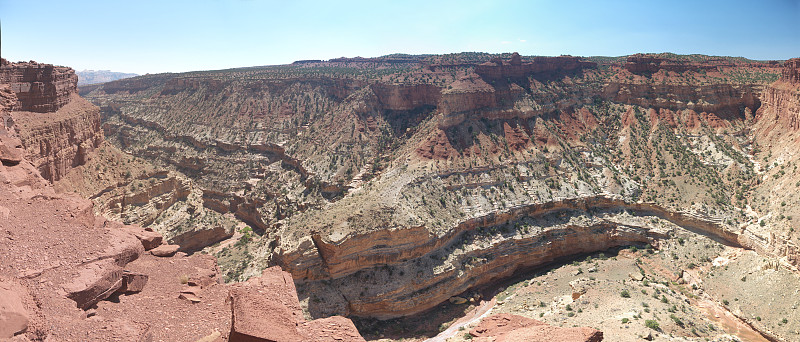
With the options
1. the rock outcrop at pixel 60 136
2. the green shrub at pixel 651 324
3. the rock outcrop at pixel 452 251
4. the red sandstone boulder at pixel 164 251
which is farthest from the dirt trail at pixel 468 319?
the rock outcrop at pixel 60 136

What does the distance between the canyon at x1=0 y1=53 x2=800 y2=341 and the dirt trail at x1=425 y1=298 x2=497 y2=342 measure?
1.04 m

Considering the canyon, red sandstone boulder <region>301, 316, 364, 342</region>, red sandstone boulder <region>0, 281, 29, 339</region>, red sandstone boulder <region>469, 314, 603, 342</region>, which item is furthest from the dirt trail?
red sandstone boulder <region>0, 281, 29, 339</region>

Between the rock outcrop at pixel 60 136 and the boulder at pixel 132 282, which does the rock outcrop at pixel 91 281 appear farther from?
the rock outcrop at pixel 60 136

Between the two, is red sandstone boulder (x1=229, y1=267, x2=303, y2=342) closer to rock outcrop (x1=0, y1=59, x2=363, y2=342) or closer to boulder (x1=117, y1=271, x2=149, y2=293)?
rock outcrop (x1=0, y1=59, x2=363, y2=342)

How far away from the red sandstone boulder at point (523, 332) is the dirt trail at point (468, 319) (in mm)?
13941

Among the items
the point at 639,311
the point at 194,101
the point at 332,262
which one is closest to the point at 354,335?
the point at 332,262

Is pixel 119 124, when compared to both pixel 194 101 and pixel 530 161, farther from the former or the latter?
pixel 530 161

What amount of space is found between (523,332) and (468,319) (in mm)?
22501

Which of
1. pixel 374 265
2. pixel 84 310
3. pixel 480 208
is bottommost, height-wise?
pixel 374 265

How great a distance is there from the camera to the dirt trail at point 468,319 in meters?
33.1

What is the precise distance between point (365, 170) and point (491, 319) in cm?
4563

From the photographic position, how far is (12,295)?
30.9ft

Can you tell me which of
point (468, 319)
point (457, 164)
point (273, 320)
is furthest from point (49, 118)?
point (457, 164)

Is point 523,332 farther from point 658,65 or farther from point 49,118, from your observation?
point 658,65
